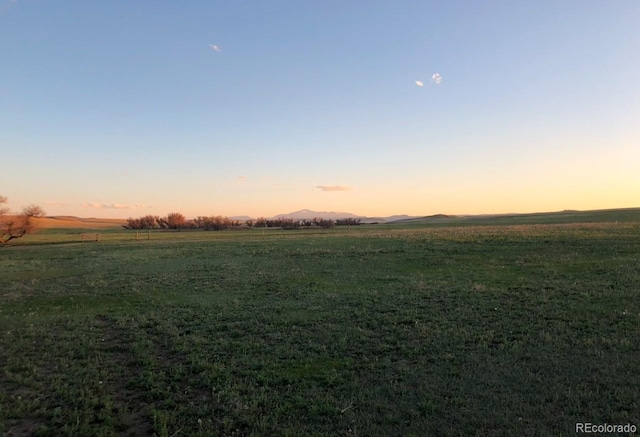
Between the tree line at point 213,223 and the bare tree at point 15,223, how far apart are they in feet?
158

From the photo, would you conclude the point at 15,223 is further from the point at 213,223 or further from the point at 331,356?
the point at 331,356

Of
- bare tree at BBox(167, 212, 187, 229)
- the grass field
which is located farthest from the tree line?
the grass field

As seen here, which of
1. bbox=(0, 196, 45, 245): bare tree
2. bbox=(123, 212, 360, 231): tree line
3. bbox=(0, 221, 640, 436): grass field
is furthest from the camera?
bbox=(123, 212, 360, 231): tree line

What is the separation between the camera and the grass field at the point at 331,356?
5.67 m

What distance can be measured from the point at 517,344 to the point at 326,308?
606cm

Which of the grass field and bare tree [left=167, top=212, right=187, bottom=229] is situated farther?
bare tree [left=167, top=212, right=187, bottom=229]

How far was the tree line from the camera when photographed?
110 meters

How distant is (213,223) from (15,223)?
5295 cm

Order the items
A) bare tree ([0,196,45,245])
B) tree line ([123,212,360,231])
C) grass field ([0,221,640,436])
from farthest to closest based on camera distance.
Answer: tree line ([123,212,360,231])
bare tree ([0,196,45,245])
grass field ([0,221,640,436])

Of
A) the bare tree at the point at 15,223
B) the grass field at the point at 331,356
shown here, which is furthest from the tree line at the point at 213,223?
the grass field at the point at 331,356

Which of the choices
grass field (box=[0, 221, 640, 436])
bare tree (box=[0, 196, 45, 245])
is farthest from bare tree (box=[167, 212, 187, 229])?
grass field (box=[0, 221, 640, 436])

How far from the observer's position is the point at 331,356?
835cm

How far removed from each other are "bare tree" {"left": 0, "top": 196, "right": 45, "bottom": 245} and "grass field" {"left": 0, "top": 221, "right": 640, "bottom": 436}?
168 ft

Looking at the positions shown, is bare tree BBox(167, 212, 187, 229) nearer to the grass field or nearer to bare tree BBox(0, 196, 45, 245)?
bare tree BBox(0, 196, 45, 245)
